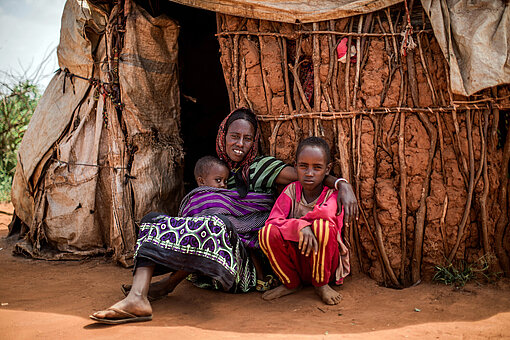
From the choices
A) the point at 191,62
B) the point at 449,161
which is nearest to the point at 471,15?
the point at 449,161

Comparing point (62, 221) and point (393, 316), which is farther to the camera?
point (62, 221)

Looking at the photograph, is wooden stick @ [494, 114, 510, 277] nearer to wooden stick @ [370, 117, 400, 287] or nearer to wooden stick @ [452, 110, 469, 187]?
wooden stick @ [452, 110, 469, 187]

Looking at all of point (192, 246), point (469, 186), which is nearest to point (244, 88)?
point (192, 246)

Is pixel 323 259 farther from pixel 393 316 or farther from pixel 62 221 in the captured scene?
pixel 62 221

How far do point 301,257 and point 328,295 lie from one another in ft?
0.94

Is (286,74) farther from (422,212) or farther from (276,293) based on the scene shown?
(276,293)

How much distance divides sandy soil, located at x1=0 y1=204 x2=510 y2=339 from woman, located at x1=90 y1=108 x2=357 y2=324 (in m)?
0.08

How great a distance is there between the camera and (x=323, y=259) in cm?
242

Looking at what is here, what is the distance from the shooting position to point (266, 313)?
91.8 inches

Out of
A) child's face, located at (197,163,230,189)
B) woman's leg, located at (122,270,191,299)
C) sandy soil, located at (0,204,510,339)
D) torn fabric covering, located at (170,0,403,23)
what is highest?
torn fabric covering, located at (170,0,403,23)

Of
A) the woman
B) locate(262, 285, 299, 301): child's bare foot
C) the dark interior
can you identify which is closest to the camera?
the woman

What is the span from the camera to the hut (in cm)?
271

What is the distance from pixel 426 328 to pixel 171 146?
2.60m

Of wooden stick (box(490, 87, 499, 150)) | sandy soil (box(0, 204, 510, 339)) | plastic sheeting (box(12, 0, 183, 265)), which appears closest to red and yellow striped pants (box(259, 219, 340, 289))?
sandy soil (box(0, 204, 510, 339))
